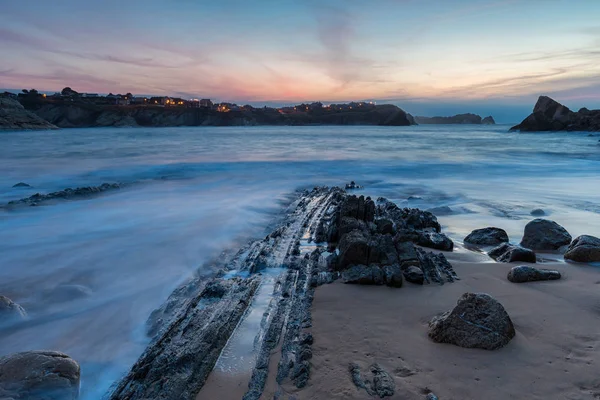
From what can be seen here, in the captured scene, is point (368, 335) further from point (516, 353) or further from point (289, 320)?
point (516, 353)

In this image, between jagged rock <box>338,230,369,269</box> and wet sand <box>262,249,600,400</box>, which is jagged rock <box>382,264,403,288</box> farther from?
jagged rock <box>338,230,369,269</box>

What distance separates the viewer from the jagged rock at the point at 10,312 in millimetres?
3531

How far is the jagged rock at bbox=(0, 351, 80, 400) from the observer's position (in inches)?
90.7

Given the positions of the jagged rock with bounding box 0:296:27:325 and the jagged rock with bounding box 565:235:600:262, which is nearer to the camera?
the jagged rock with bounding box 0:296:27:325

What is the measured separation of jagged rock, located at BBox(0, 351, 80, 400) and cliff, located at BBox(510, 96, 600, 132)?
72659mm

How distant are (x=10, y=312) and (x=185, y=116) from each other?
362ft

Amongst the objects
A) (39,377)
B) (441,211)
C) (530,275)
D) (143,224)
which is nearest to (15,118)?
(143,224)

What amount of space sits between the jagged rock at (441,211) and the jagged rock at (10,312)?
7.21 meters

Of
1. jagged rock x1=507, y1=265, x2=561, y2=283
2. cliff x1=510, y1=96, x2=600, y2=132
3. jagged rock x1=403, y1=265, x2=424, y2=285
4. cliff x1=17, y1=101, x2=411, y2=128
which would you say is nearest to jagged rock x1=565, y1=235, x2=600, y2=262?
jagged rock x1=507, y1=265, x2=561, y2=283

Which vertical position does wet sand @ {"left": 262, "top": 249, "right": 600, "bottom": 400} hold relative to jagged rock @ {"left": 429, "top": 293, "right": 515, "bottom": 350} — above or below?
below

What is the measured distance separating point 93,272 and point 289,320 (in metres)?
3.11

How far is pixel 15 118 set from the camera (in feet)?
217

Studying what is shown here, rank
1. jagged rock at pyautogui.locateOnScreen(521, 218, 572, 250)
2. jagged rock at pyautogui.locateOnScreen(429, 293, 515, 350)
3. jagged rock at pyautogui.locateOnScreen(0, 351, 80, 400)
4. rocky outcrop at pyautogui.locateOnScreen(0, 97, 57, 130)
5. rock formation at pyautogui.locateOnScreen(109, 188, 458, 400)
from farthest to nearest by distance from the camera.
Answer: rocky outcrop at pyautogui.locateOnScreen(0, 97, 57, 130) < jagged rock at pyautogui.locateOnScreen(521, 218, 572, 250) < jagged rock at pyautogui.locateOnScreen(429, 293, 515, 350) < rock formation at pyautogui.locateOnScreen(109, 188, 458, 400) < jagged rock at pyautogui.locateOnScreen(0, 351, 80, 400)

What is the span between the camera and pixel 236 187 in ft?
39.3
